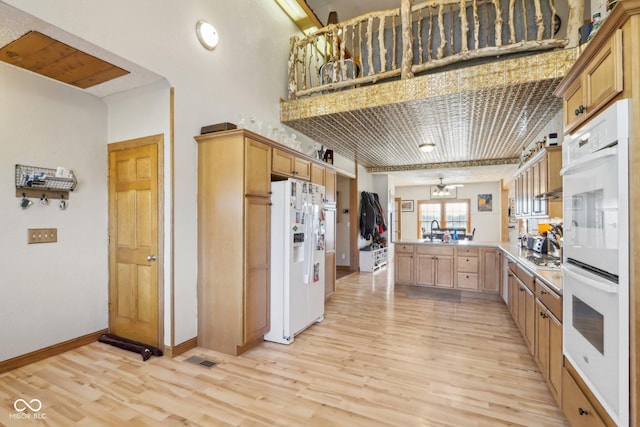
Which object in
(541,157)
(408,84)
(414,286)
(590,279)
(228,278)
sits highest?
(408,84)

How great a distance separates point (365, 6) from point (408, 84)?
257cm

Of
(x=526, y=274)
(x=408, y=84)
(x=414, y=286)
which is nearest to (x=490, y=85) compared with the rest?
(x=408, y=84)

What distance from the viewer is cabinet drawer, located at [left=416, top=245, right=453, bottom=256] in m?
4.97

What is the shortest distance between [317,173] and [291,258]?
141 cm

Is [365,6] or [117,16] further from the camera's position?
[365,6]

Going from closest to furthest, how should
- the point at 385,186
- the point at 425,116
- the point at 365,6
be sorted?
the point at 425,116 → the point at 365,6 → the point at 385,186

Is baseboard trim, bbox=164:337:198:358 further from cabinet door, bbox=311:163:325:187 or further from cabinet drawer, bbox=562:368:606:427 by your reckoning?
cabinet drawer, bbox=562:368:606:427

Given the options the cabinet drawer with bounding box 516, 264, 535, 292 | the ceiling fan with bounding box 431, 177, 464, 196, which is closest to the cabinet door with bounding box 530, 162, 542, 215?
the cabinet drawer with bounding box 516, 264, 535, 292

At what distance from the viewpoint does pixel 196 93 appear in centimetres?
294

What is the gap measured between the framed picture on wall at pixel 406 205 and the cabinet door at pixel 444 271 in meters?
6.48

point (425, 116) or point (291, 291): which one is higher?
point (425, 116)

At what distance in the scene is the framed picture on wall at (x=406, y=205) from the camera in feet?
37.0

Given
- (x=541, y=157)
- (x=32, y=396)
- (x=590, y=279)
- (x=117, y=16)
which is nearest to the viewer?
(x=590, y=279)

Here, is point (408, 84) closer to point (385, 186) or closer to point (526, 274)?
point (526, 274)
